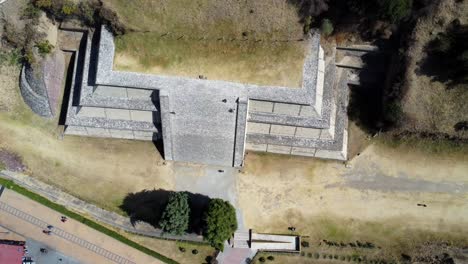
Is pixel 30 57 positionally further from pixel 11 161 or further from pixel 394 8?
pixel 394 8

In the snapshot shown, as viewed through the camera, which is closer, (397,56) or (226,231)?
(226,231)

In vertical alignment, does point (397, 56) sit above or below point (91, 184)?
above

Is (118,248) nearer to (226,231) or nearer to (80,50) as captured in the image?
(226,231)

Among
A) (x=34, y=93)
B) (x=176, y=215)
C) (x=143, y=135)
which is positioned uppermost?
(x=34, y=93)

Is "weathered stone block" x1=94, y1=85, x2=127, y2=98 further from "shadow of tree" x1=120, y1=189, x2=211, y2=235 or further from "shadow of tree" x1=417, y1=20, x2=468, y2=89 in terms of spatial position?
"shadow of tree" x1=417, y1=20, x2=468, y2=89


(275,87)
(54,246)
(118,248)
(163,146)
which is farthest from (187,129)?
(54,246)

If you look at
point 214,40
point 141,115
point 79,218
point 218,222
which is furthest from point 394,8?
point 79,218
